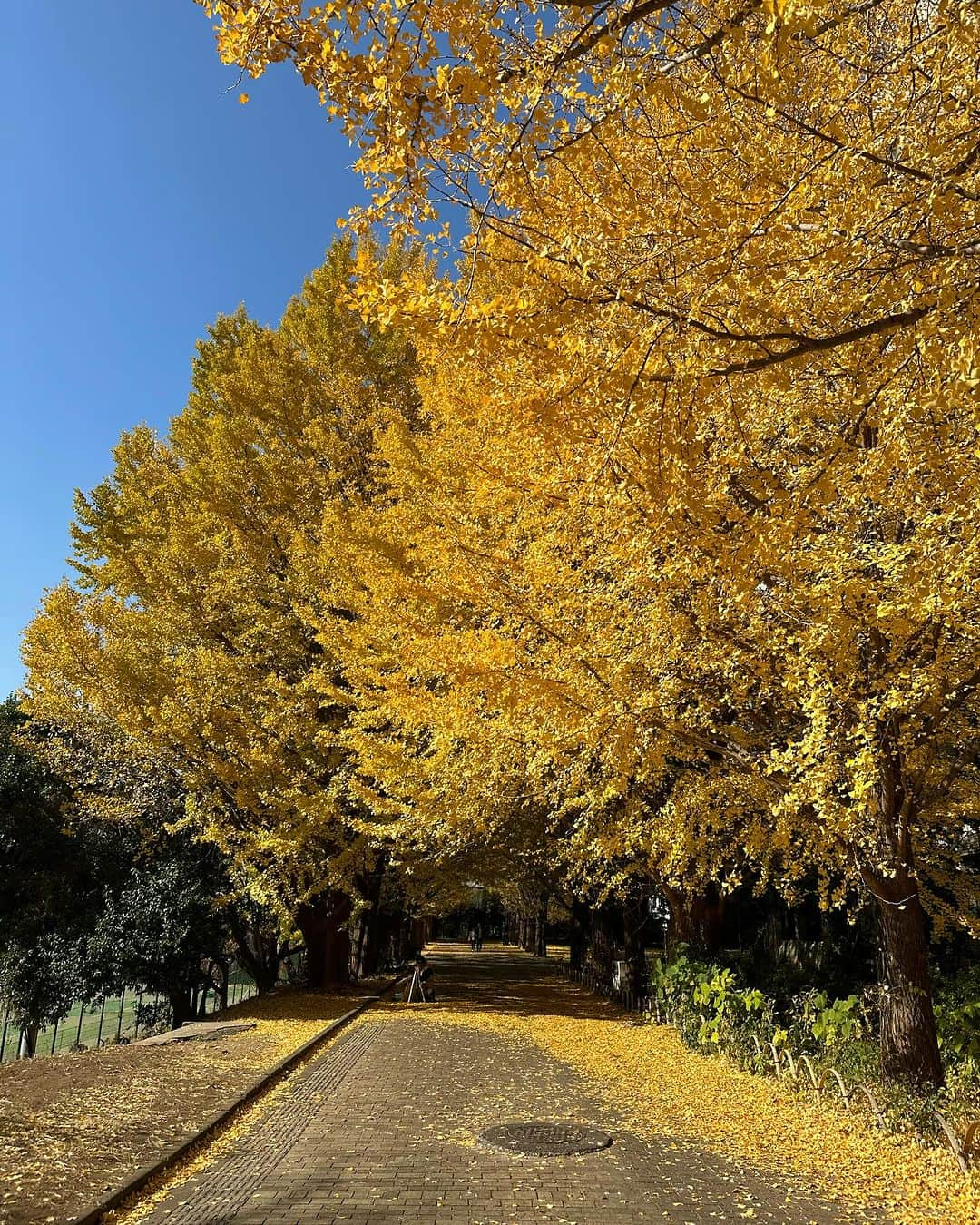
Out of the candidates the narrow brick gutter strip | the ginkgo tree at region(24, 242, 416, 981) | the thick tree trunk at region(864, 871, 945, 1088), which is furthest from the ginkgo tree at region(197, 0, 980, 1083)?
the ginkgo tree at region(24, 242, 416, 981)

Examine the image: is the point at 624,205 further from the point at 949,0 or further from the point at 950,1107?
the point at 950,1107

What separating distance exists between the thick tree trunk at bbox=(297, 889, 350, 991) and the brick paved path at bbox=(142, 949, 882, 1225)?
748 centimetres

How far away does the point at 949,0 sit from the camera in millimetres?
3273

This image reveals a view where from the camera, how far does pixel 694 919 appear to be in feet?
47.2

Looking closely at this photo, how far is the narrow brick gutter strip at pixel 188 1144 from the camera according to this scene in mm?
4414

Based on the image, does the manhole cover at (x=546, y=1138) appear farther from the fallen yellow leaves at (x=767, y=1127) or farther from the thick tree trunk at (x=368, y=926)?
the thick tree trunk at (x=368, y=926)

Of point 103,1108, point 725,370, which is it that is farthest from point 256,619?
A: point 725,370

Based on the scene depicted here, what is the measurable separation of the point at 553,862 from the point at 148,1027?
8.92 m

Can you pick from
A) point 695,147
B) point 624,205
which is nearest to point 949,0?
point 695,147

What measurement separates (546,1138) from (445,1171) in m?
1.21

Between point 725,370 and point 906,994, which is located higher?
point 725,370

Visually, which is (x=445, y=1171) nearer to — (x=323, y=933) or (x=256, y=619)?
(x=256, y=619)

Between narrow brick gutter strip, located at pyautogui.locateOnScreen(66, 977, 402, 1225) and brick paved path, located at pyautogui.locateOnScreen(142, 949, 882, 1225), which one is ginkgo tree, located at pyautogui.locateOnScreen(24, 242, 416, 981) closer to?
narrow brick gutter strip, located at pyautogui.locateOnScreen(66, 977, 402, 1225)

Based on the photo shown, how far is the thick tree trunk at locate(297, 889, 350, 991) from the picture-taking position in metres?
16.3
